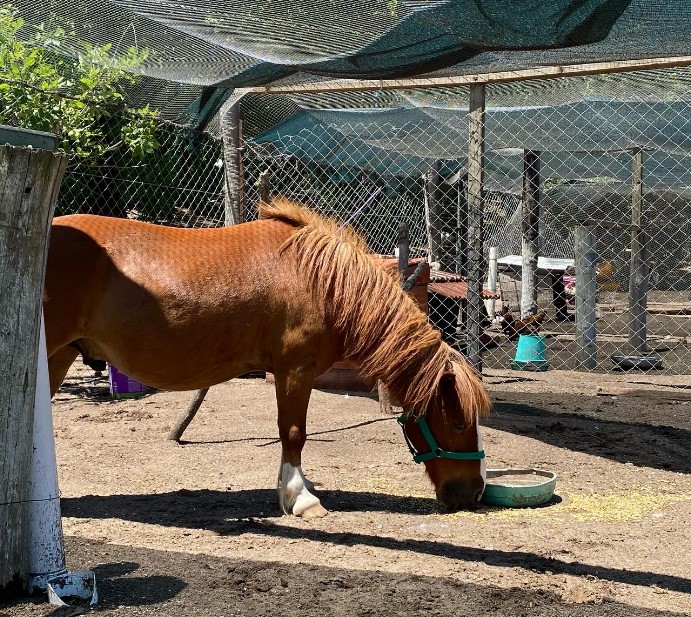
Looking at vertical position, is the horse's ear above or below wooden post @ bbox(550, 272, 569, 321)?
above

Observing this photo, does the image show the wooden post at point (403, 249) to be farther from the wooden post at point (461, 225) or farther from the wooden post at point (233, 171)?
the wooden post at point (233, 171)

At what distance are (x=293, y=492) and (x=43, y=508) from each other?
64.1 inches

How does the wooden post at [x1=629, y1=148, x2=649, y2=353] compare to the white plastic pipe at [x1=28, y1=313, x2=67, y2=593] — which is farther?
the wooden post at [x1=629, y1=148, x2=649, y2=353]

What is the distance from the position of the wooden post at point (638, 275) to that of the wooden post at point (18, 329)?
7205mm

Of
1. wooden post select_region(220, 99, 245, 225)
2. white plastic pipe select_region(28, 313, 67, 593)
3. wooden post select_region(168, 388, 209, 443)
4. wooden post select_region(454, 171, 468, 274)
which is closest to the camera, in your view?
white plastic pipe select_region(28, 313, 67, 593)

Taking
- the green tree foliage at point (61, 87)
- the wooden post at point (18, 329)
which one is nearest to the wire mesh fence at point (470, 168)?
the green tree foliage at point (61, 87)

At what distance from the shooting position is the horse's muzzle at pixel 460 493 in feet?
14.1

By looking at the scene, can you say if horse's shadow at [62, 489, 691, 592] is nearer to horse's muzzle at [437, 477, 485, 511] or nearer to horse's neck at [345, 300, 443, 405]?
horse's muzzle at [437, 477, 485, 511]

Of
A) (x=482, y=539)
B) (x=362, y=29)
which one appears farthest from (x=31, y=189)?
(x=362, y=29)

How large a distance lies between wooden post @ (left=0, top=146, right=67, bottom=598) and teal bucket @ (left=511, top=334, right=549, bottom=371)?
682 centimetres

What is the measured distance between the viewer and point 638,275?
29.2 ft

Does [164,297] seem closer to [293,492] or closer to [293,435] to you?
[293,435]

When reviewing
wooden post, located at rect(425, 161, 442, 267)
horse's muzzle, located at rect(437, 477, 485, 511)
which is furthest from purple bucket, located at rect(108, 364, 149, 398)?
wooden post, located at rect(425, 161, 442, 267)

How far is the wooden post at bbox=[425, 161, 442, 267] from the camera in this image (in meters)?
11.4
